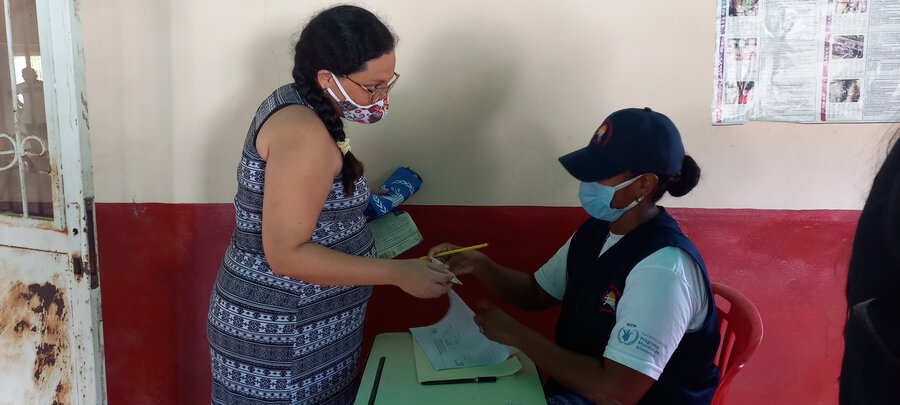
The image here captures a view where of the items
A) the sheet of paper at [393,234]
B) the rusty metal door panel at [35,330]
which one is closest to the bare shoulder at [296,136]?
the sheet of paper at [393,234]

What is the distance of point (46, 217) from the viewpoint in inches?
68.4

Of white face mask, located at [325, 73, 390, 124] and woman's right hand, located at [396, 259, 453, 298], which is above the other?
white face mask, located at [325, 73, 390, 124]

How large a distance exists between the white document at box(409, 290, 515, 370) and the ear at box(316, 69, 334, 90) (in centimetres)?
56

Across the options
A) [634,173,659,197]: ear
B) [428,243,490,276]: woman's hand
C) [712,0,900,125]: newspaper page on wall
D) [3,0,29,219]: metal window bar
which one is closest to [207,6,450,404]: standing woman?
[428,243,490,276]: woman's hand

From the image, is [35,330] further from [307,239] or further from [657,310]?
[657,310]

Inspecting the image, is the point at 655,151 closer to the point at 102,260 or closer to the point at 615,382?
the point at 615,382

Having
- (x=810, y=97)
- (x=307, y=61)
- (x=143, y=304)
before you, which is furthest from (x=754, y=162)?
(x=143, y=304)

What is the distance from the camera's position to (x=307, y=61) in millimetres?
1287

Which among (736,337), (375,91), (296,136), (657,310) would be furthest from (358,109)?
(736,337)

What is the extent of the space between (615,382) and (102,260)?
1653 mm

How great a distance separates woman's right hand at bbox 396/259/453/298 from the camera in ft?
4.28

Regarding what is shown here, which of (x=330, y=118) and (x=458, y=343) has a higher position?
(x=330, y=118)

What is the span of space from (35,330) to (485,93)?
1.50m

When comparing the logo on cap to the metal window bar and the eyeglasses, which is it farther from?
the metal window bar
